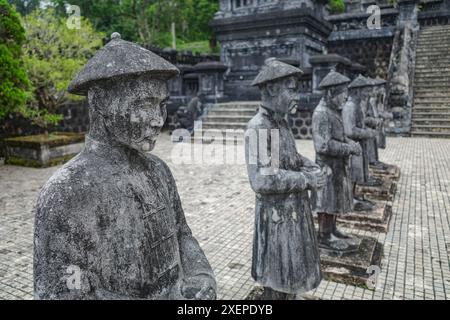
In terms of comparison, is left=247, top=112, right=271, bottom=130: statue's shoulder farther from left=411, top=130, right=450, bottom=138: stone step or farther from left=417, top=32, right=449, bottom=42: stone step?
left=417, top=32, right=449, bottom=42: stone step

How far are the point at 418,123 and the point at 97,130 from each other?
47.1 ft

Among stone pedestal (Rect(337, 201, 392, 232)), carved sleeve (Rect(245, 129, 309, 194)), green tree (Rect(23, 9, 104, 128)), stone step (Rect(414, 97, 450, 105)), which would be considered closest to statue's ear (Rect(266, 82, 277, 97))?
carved sleeve (Rect(245, 129, 309, 194))

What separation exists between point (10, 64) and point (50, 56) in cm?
189

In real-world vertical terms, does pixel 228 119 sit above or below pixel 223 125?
above

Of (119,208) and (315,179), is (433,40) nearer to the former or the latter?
(315,179)

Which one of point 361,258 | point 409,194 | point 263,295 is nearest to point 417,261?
point 361,258

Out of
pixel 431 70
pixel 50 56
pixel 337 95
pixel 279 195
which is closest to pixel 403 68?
pixel 431 70

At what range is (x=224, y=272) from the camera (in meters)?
4.01

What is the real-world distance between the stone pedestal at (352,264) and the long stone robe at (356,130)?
147cm

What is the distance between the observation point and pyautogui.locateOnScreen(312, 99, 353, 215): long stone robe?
403 cm

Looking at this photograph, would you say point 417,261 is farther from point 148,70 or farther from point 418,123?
point 418,123

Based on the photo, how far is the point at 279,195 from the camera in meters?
2.87

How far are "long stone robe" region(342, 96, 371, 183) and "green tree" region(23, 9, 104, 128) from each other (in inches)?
277
